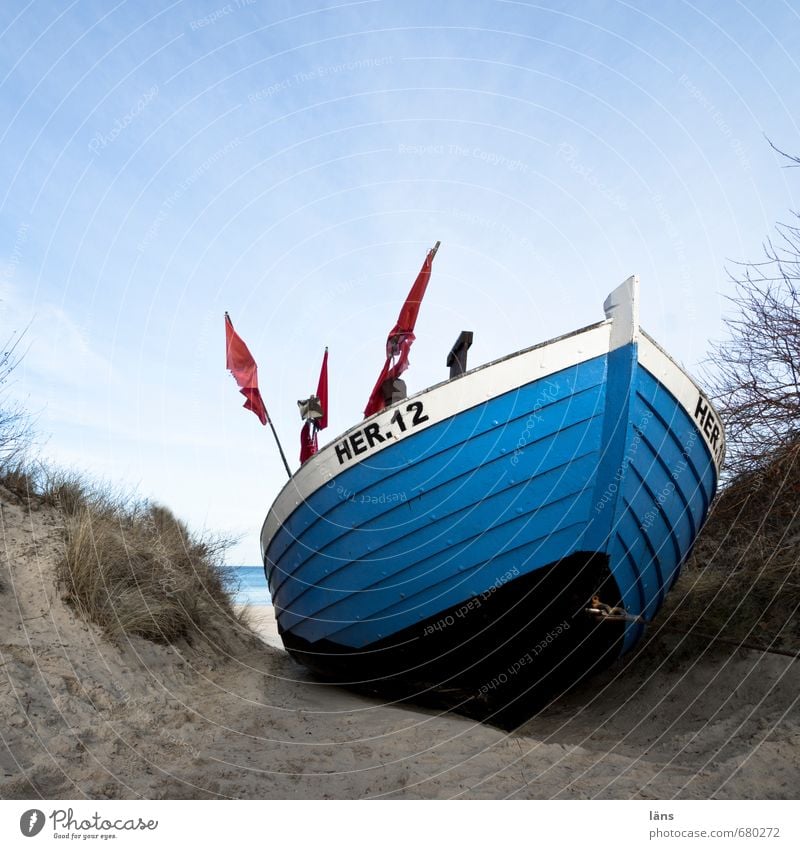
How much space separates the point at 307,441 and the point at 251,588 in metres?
31.7

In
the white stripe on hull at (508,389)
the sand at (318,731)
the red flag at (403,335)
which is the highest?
the red flag at (403,335)

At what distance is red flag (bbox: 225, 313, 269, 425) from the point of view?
628 cm

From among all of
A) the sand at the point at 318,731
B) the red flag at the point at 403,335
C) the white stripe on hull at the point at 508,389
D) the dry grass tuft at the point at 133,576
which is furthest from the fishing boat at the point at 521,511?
the dry grass tuft at the point at 133,576

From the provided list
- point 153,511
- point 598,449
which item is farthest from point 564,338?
point 153,511

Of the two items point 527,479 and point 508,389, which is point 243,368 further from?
point 527,479

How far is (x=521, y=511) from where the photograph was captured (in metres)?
3.80

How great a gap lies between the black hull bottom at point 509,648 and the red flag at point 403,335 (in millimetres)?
2381

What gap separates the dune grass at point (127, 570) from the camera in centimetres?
487

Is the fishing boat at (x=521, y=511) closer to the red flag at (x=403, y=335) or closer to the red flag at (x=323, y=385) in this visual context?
the red flag at (x=403, y=335)

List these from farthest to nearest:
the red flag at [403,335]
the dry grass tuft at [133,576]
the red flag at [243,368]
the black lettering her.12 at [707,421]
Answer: the red flag at [243,368], the red flag at [403,335], the dry grass tuft at [133,576], the black lettering her.12 at [707,421]

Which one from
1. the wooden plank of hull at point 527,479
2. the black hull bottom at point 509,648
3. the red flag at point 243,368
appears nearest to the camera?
the wooden plank of hull at point 527,479

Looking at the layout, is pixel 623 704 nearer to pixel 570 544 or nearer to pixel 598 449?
pixel 570 544

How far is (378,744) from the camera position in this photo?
12.5 ft
